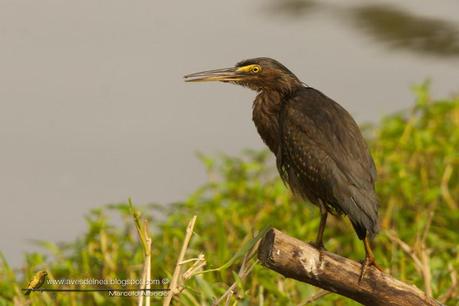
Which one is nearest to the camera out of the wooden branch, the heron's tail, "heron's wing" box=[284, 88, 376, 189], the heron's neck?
the wooden branch

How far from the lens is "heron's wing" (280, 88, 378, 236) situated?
5730 millimetres

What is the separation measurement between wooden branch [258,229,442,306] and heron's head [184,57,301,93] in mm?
1322

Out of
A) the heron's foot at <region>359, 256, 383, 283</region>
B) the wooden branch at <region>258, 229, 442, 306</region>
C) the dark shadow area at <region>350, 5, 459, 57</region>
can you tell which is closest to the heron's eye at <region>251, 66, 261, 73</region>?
the heron's foot at <region>359, 256, 383, 283</region>

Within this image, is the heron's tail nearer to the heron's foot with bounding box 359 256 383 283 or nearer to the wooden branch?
the heron's foot with bounding box 359 256 383 283

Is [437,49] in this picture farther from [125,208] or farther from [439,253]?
[125,208]

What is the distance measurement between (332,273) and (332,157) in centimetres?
70

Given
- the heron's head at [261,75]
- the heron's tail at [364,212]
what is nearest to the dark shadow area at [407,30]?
the heron's head at [261,75]

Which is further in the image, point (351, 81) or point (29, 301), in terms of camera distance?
point (351, 81)

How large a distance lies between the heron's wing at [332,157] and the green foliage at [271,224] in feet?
1.43

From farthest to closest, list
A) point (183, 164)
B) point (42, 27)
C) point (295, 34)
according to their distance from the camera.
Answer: point (295, 34)
point (42, 27)
point (183, 164)

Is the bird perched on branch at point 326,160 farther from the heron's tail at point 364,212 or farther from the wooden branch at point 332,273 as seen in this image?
the wooden branch at point 332,273

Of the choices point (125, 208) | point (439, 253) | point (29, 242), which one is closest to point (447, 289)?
point (439, 253)

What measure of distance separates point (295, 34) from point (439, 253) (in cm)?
374

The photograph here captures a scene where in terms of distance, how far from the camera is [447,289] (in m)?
6.37
